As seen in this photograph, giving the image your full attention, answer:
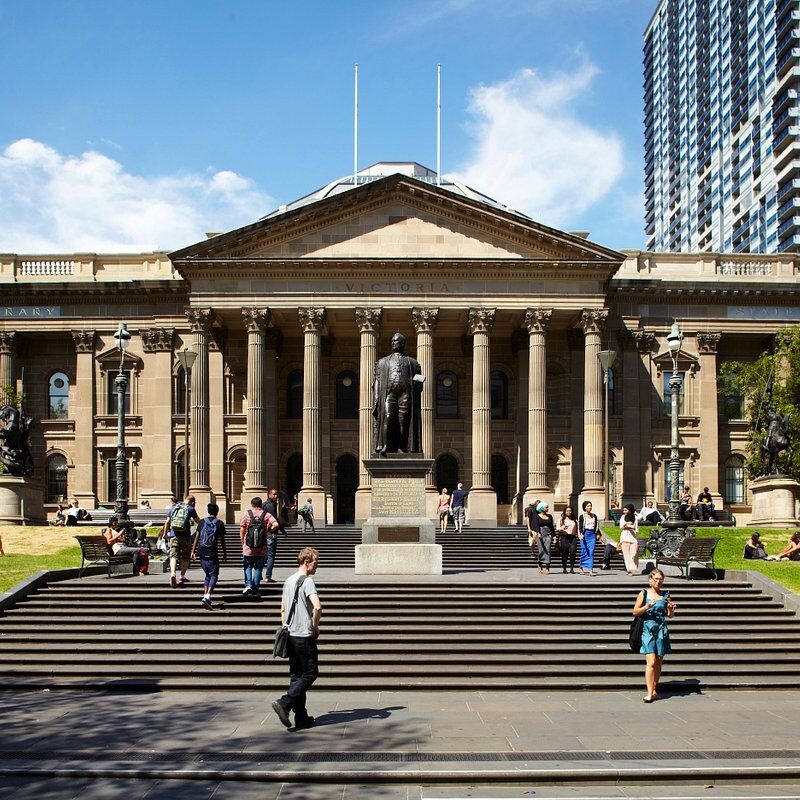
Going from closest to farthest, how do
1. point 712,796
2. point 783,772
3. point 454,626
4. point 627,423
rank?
point 712,796, point 783,772, point 454,626, point 627,423

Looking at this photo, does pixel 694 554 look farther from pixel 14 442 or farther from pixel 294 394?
pixel 294 394

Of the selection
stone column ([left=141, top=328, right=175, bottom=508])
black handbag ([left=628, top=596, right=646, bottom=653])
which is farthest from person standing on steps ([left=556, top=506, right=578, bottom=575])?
stone column ([left=141, top=328, right=175, bottom=508])

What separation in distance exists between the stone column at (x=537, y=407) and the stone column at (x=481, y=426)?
1.81 m

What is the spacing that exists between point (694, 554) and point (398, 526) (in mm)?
7236

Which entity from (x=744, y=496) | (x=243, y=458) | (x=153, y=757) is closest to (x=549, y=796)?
(x=153, y=757)

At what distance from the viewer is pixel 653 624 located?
1406 cm

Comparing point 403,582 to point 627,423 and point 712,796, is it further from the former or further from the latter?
point 627,423

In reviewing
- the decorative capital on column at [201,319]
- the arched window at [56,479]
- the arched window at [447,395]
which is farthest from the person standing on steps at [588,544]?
the arched window at [56,479]

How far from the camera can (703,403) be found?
49812 mm

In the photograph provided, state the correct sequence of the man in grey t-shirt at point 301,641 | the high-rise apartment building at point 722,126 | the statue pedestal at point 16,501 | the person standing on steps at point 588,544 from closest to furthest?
1. the man in grey t-shirt at point 301,641
2. the person standing on steps at point 588,544
3. the statue pedestal at point 16,501
4. the high-rise apartment building at point 722,126

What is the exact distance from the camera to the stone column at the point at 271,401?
46656mm

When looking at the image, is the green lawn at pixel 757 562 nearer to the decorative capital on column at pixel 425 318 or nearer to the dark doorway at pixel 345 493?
the decorative capital on column at pixel 425 318

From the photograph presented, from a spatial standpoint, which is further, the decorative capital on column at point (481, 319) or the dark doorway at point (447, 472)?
the dark doorway at point (447, 472)

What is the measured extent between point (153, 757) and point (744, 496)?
4433cm
